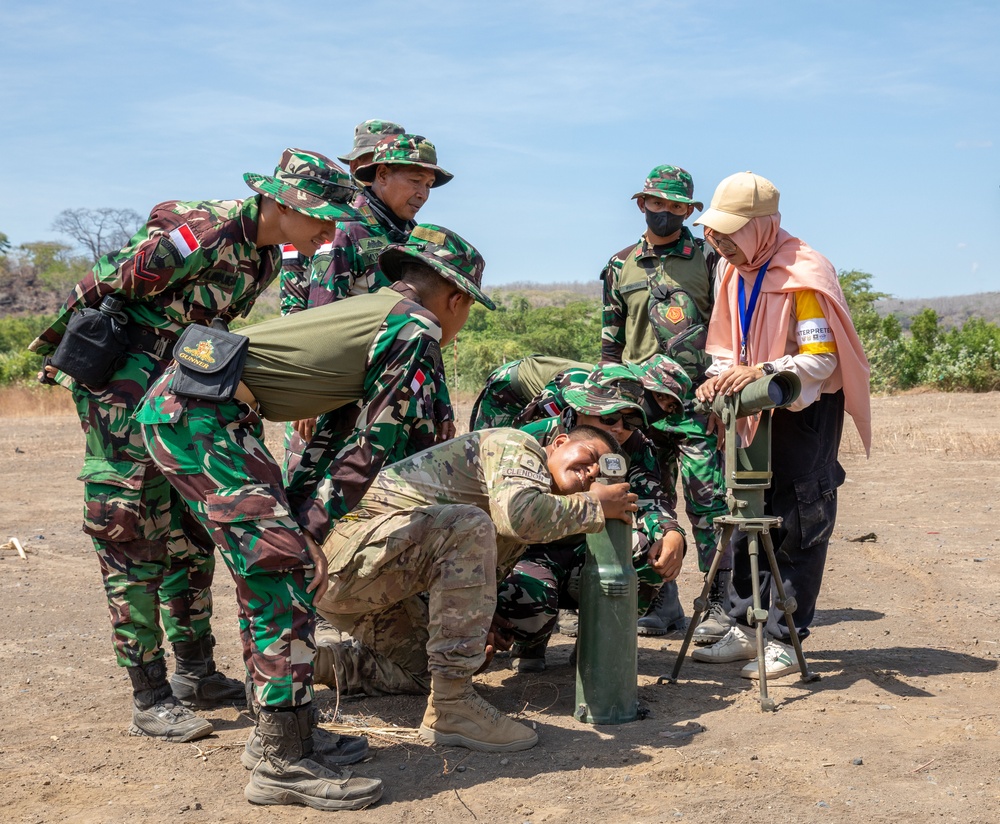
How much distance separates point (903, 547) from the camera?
754 cm

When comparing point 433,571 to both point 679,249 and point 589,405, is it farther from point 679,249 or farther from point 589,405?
point 679,249

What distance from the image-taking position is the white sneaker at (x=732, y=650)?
→ 16.5 feet

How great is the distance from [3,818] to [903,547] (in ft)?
19.6

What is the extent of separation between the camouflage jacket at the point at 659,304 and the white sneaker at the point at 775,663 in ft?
5.12

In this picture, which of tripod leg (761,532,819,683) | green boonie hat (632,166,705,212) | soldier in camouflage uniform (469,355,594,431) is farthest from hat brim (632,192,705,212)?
tripod leg (761,532,819,683)

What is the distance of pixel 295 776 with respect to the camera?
3.45 m

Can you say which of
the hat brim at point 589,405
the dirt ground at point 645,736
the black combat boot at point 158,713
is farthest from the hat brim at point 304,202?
the dirt ground at point 645,736

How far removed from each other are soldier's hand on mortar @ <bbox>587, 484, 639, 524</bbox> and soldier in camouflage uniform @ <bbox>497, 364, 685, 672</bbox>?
19.2 inches

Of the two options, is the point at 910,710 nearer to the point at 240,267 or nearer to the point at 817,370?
the point at 817,370

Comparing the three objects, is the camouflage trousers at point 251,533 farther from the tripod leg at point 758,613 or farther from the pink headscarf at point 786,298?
the pink headscarf at point 786,298

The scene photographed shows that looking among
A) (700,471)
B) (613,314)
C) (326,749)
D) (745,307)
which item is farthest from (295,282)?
(326,749)

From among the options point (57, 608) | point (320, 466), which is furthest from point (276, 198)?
point (57, 608)

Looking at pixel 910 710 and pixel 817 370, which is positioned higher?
pixel 817 370

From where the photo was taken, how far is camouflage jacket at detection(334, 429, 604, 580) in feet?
12.6
